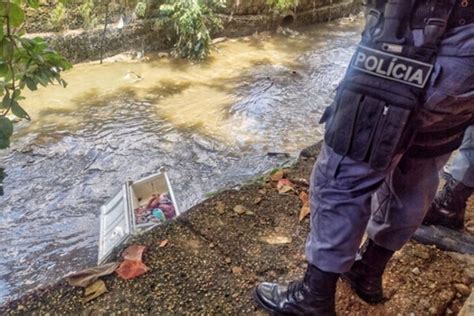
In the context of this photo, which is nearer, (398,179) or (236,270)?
(398,179)

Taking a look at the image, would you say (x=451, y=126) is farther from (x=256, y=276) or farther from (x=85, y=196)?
(x=85, y=196)

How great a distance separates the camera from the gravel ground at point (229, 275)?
4.94ft

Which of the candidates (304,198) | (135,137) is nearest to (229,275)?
(304,198)

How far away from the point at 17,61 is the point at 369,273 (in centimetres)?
127

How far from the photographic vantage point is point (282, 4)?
732 centimetres

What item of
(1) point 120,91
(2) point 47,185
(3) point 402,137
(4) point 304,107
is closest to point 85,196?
(2) point 47,185

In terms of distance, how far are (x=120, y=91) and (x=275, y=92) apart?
1888 millimetres

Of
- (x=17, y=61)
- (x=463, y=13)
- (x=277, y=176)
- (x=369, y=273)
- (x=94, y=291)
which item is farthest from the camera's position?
(x=277, y=176)

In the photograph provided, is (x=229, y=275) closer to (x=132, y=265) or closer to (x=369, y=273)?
(x=132, y=265)

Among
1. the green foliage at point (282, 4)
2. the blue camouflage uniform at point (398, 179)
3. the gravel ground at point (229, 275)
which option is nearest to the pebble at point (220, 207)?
the gravel ground at point (229, 275)

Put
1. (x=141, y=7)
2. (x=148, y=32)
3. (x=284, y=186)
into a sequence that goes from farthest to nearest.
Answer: (x=148, y=32) < (x=141, y=7) < (x=284, y=186)

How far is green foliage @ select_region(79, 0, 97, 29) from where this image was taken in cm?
572

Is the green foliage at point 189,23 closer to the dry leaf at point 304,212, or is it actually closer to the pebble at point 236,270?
the dry leaf at point 304,212

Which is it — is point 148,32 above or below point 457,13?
below
